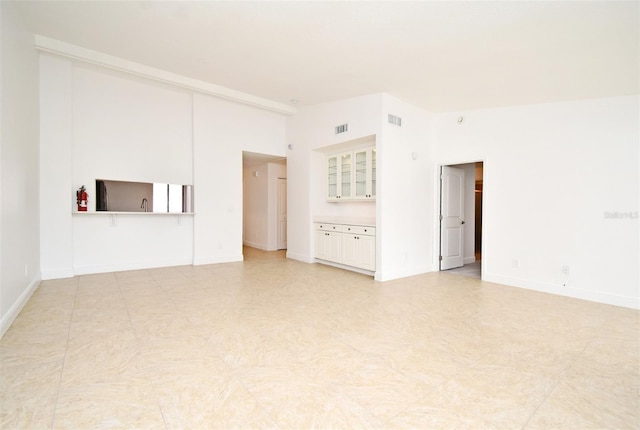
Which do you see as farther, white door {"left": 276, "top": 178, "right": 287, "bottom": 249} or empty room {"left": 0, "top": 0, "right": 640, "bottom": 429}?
white door {"left": 276, "top": 178, "right": 287, "bottom": 249}

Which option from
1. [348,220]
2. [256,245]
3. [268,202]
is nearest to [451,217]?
[348,220]

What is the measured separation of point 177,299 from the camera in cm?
382

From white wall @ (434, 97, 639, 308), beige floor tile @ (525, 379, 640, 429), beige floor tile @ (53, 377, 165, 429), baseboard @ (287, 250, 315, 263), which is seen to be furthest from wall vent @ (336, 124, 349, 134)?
beige floor tile @ (53, 377, 165, 429)

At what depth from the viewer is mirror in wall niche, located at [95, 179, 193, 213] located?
204 inches

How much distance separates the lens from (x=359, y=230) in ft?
17.9

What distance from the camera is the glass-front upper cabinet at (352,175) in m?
5.47

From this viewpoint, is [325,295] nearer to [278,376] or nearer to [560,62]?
[278,376]

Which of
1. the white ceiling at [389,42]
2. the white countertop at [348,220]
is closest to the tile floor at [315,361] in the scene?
the white countertop at [348,220]

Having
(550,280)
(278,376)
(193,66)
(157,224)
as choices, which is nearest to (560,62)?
(550,280)

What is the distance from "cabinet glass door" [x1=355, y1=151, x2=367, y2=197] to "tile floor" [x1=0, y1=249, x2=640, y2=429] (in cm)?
221

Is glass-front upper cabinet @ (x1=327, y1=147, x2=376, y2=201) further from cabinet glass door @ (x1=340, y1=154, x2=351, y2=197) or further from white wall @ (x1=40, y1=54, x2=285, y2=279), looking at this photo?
white wall @ (x1=40, y1=54, x2=285, y2=279)

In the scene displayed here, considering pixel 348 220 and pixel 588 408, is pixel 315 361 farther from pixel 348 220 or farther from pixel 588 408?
pixel 348 220

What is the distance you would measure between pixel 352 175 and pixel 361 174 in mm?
220

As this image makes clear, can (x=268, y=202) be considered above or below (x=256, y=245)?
above
